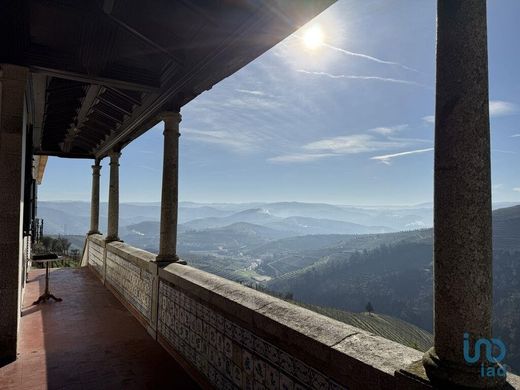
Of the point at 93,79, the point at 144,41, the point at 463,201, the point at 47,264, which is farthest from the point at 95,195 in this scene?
the point at 463,201

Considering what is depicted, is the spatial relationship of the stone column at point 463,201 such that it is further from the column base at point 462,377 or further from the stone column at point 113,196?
the stone column at point 113,196

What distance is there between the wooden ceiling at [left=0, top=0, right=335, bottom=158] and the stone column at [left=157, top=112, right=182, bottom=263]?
1.04ft

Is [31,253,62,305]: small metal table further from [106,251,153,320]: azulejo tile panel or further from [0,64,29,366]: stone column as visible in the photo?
[0,64,29,366]: stone column

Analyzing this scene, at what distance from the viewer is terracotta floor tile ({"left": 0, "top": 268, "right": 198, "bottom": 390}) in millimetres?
4090

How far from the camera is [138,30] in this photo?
4.25m

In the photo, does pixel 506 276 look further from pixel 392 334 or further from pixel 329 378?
pixel 329 378

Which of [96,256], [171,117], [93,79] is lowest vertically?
[96,256]

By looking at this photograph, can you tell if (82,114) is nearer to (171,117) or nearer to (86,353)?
(171,117)

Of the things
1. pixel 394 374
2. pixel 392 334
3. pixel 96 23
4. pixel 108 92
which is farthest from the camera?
pixel 392 334

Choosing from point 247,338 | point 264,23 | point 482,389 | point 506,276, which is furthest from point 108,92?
point 506,276

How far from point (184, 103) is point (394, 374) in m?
4.86

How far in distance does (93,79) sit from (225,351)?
4.20 m

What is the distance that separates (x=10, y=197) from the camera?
4.65 metres

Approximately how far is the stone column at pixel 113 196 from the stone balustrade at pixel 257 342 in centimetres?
444
